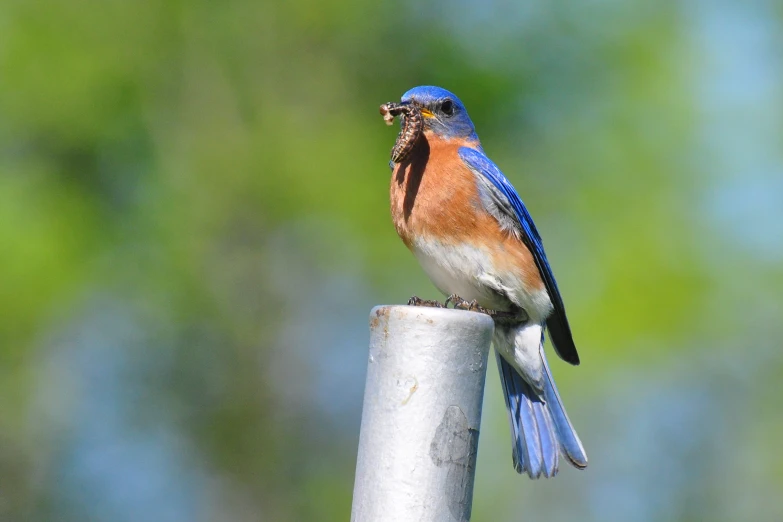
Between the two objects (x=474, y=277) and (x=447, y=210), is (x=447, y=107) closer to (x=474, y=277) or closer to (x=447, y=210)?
(x=447, y=210)

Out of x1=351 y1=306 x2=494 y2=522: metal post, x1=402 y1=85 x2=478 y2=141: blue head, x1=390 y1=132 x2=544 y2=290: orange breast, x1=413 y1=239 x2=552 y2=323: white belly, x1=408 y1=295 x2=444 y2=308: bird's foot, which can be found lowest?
x1=351 y1=306 x2=494 y2=522: metal post

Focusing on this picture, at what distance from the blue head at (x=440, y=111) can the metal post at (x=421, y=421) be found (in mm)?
2403

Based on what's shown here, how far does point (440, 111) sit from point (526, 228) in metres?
0.74

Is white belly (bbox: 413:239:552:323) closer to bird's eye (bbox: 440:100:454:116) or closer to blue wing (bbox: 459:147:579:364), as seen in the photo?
blue wing (bbox: 459:147:579:364)

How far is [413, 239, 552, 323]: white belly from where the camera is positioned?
4.43 m

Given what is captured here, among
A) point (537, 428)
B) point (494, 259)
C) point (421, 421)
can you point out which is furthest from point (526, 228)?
point (421, 421)

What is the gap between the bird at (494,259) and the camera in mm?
4434

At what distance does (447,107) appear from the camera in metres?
4.94

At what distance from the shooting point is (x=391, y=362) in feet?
8.30

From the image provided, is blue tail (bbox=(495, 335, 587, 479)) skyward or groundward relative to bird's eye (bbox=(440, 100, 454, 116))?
groundward

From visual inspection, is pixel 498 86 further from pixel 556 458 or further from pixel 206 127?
pixel 556 458

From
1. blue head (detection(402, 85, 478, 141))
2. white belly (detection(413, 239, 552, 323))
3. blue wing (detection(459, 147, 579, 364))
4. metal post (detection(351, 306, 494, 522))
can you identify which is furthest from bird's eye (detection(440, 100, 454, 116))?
metal post (detection(351, 306, 494, 522))

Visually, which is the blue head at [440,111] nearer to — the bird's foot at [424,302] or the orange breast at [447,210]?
the orange breast at [447,210]

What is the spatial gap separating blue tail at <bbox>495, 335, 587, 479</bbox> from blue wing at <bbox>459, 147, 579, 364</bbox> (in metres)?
0.13
